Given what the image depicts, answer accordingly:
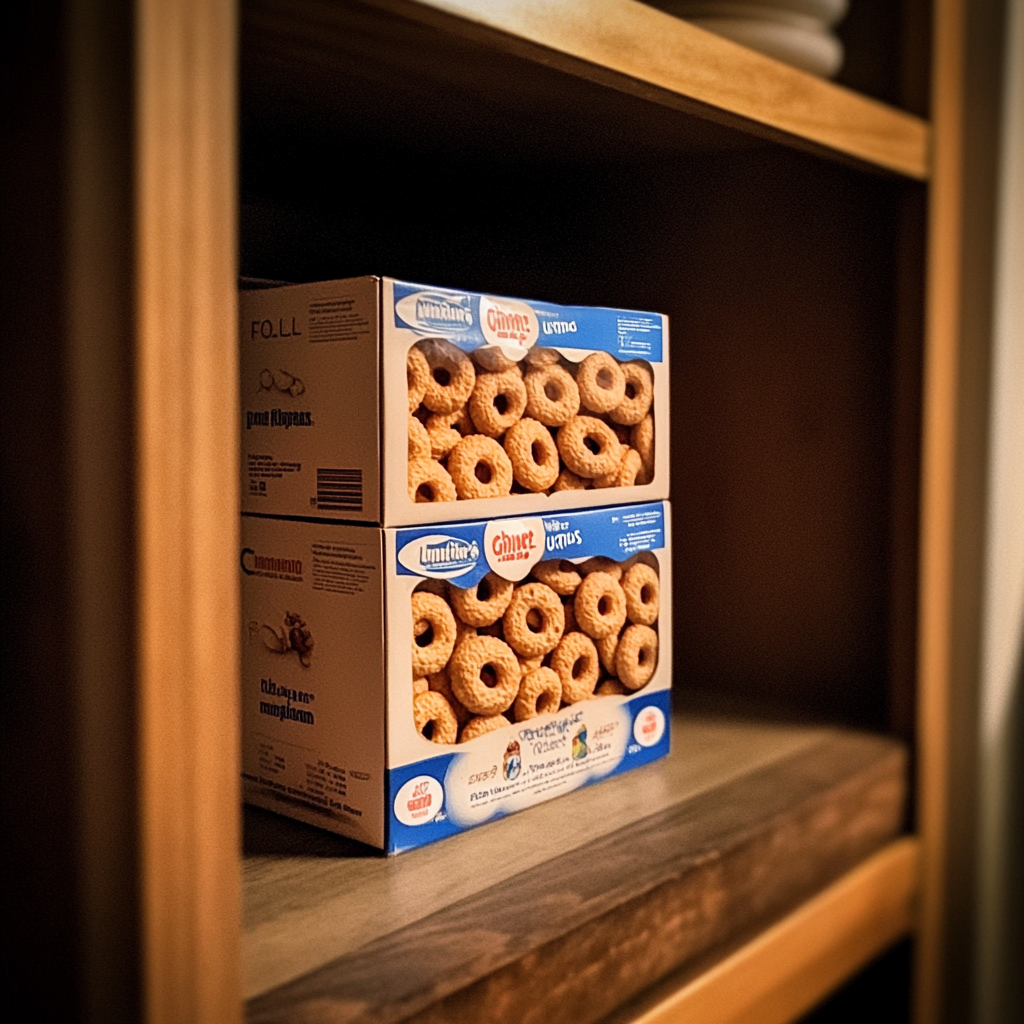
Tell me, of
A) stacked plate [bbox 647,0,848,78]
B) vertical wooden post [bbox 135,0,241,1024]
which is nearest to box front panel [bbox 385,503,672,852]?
vertical wooden post [bbox 135,0,241,1024]

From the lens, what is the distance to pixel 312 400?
0.71m

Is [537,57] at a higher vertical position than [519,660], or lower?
higher

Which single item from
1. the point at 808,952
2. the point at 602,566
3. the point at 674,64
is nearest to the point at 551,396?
the point at 602,566

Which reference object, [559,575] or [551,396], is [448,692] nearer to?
[559,575]

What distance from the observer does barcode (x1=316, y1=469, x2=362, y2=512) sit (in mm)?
674

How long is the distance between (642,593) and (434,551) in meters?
0.23

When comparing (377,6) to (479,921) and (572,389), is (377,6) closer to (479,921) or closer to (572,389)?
(572,389)

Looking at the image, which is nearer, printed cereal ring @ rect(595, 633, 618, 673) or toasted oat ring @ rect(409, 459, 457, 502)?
toasted oat ring @ rect(409, 459, 457, 502)

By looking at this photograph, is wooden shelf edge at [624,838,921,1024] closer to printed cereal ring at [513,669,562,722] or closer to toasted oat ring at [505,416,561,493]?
printed cereal ring at [513,669,562,722]

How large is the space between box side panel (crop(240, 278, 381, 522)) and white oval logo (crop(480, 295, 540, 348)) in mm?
94

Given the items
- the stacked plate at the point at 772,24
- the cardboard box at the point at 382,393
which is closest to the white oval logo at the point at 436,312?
the cardboard box at the point at 382,393

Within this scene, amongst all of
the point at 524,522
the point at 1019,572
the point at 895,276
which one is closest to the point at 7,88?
the point at 524,522

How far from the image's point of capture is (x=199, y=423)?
44 centimetres

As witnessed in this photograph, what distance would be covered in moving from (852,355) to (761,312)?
0.34 ft
